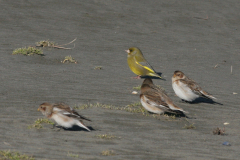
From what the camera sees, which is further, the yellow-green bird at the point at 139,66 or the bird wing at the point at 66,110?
the yellow-green bird at the point at 139,66

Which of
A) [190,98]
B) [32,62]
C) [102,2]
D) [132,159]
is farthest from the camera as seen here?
[102,2]

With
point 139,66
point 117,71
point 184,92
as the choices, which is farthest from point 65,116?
point 117,71

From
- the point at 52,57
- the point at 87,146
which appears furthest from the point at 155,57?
the point at 87,146

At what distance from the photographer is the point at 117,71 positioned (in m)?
15.1

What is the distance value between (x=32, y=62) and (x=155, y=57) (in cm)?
516

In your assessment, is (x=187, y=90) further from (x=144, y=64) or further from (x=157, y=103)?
(x=144, y=64)

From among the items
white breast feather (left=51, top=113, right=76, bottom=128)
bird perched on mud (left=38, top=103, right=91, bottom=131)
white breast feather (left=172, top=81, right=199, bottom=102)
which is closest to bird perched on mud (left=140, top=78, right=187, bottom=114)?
white breast feather (left=172, top=81, right=199, bottom=102)

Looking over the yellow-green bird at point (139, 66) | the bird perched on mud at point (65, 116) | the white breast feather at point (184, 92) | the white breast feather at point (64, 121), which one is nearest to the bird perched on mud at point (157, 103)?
the white breast feather at point (184, 92)

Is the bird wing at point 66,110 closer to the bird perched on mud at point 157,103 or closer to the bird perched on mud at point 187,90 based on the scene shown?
the bird perched on mud at point 157,103

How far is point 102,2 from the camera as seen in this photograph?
2359 centimetres

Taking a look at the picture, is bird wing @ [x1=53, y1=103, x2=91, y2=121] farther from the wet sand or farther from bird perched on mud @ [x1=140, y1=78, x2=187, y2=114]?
bird perched on mud @ [x1=140, y1=78, x2=187, y2=114]

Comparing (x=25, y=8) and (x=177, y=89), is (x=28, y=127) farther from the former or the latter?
(x=25, y=8)

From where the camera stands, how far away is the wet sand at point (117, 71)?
786cm

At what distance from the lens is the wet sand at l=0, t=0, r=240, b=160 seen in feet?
25.8
